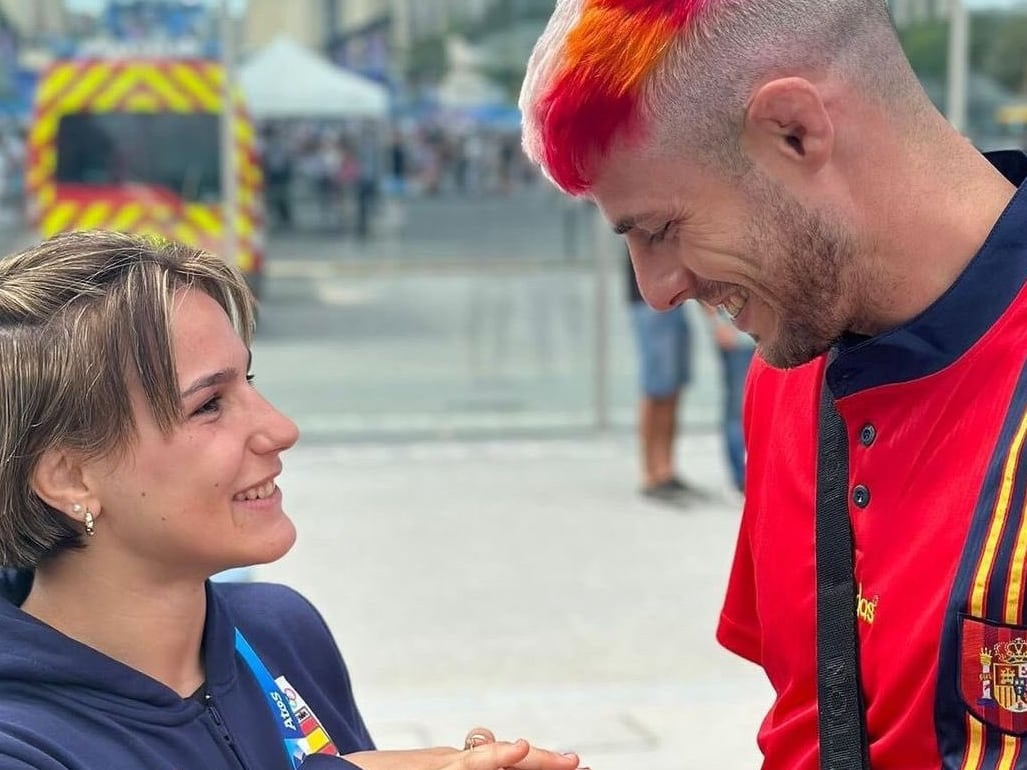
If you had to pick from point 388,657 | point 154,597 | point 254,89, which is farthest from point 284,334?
point 154,597

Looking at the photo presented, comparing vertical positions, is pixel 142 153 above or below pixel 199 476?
below

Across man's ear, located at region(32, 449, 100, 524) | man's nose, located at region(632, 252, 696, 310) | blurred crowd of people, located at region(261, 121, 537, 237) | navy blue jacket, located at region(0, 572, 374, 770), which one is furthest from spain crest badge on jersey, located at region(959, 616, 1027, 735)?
blurred crowd of people, located at region(261, 121, 537, 237)

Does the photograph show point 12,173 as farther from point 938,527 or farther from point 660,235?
point 938,527

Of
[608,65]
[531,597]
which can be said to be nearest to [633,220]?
[608,65]

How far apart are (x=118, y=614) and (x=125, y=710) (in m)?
0.12

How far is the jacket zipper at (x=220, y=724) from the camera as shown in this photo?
1.69 m

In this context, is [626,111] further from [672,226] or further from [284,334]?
[284,334]

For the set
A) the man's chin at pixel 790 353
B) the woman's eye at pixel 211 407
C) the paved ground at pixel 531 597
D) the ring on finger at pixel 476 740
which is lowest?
the paved ground at pixel 531 597

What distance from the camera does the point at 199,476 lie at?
1.69m

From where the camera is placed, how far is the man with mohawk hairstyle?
1371 mm

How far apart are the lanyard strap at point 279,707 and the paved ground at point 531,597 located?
237 cm

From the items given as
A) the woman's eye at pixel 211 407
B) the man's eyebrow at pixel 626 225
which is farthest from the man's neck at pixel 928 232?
the woman's eye at pixel 211 407

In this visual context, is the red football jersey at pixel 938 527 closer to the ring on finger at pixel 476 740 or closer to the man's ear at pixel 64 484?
the ring on finger at pixel 476 740

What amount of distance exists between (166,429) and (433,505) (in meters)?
5.20
